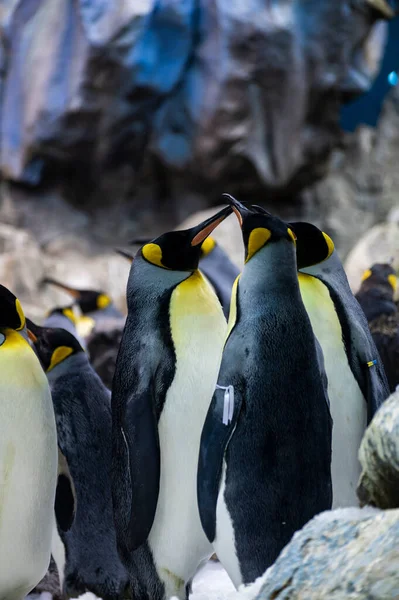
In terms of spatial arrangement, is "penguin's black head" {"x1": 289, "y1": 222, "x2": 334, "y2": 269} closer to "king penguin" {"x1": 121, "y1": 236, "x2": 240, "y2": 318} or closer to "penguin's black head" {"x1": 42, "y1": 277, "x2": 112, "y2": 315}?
"king penguin" {"x1": 121, "y1": 236, "x2": 240, "y2": 318}

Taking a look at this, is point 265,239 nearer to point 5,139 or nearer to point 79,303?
point 79,303

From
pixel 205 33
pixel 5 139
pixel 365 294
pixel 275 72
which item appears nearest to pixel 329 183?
pixel 275 72

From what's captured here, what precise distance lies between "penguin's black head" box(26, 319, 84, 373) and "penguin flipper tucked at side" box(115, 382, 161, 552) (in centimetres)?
56

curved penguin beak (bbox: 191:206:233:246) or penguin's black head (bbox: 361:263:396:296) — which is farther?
penguin's black head (bbox: 361:263:396:296)

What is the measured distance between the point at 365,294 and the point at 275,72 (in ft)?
18.7

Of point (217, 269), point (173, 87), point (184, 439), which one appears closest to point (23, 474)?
point (184, 439)

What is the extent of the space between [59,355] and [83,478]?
0.38 m

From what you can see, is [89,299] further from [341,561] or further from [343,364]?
[341,561]

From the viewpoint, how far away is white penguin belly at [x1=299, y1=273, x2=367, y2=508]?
2.13 meters

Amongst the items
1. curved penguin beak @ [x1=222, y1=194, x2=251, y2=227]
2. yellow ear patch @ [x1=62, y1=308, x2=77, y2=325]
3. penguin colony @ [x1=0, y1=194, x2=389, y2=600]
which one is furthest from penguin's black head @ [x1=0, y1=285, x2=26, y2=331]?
yellow ear patch @ [x1=62, y1=308, x2=77, y2=325]

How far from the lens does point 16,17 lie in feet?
31.2

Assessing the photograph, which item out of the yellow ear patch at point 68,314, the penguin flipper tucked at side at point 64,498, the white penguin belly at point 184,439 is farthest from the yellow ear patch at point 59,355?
the yellow ear patch at point 68,314

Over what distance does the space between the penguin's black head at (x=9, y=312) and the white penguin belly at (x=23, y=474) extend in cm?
10

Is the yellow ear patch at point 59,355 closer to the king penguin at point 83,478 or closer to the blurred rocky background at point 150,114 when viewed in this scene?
the king penguin at point 83,478
